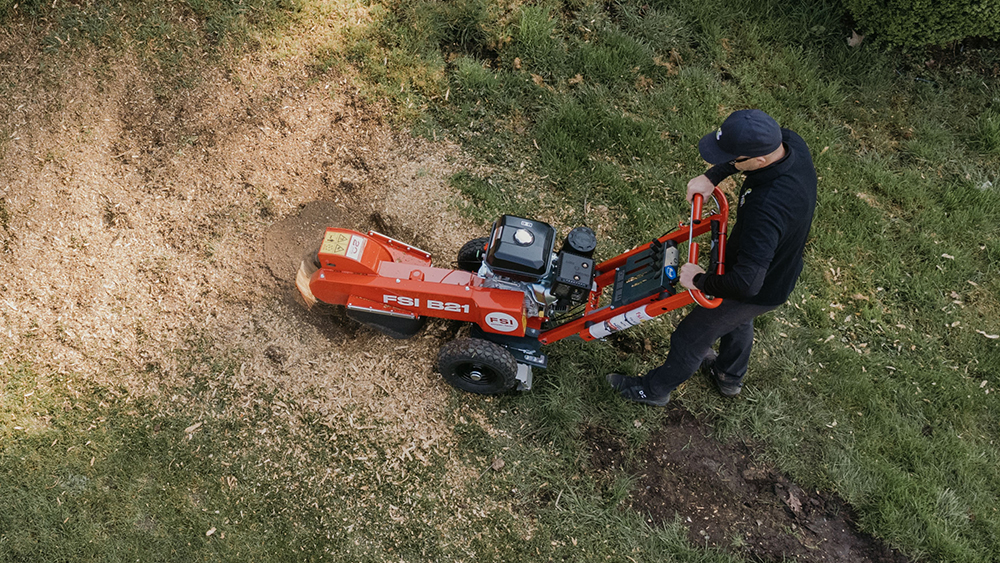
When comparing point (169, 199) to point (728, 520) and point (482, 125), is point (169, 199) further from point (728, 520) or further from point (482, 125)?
point (728, 520)

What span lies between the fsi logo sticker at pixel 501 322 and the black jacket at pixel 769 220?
3.96 feet

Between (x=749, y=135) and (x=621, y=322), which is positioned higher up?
(x=749, y=135)

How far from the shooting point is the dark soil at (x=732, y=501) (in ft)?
14.3

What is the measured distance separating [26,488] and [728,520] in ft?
15.2

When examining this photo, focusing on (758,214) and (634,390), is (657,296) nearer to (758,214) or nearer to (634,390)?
(758,214)

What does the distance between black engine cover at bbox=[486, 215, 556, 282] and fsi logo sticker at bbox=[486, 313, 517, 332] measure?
0.29m

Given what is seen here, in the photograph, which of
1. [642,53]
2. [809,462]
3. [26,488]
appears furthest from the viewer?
[642,53]

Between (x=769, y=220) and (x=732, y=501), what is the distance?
217cm

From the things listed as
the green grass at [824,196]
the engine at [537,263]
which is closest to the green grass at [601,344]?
the green grass at [824,196]

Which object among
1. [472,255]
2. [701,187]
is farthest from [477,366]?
[701,187]

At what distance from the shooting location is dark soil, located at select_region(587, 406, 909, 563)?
4.35 meters

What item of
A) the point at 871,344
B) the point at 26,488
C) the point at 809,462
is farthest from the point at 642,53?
the point at 26,488

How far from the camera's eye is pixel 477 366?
4.43 m

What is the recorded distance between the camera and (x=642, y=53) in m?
6.52
